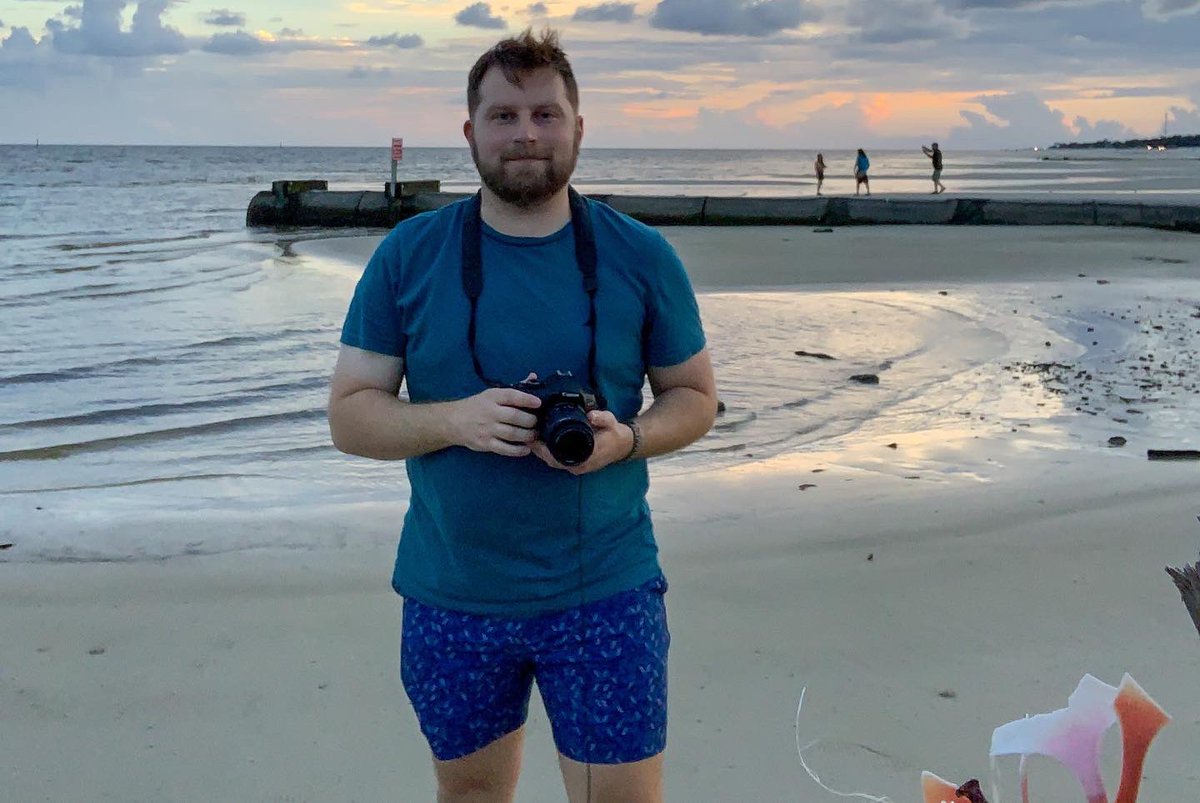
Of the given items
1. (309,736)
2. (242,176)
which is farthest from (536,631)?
(242,176)

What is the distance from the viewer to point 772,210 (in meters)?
29.6

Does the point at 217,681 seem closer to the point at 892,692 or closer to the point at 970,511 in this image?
the point at 892,692

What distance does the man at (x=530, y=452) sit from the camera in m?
2.45

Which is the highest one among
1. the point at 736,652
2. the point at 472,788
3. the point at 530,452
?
the point at 530,452

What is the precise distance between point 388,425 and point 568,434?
45cm

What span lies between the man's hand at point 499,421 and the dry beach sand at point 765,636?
5.68 feet

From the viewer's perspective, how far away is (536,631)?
248 centimetres

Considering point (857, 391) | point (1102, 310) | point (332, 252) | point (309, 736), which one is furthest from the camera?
point (332, 252)

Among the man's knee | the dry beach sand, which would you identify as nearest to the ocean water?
the dry beach sand

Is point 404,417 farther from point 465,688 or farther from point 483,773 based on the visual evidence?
point 483,773

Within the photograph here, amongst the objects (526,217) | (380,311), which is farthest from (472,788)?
(526,217)

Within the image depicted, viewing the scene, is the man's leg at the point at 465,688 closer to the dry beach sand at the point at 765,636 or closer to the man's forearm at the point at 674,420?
the man's forearm at the point at 674,420

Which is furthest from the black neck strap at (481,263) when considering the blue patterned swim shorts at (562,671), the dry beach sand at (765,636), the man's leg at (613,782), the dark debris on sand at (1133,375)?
the dark debris on sand at (1133,375)

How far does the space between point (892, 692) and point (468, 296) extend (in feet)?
8.07
